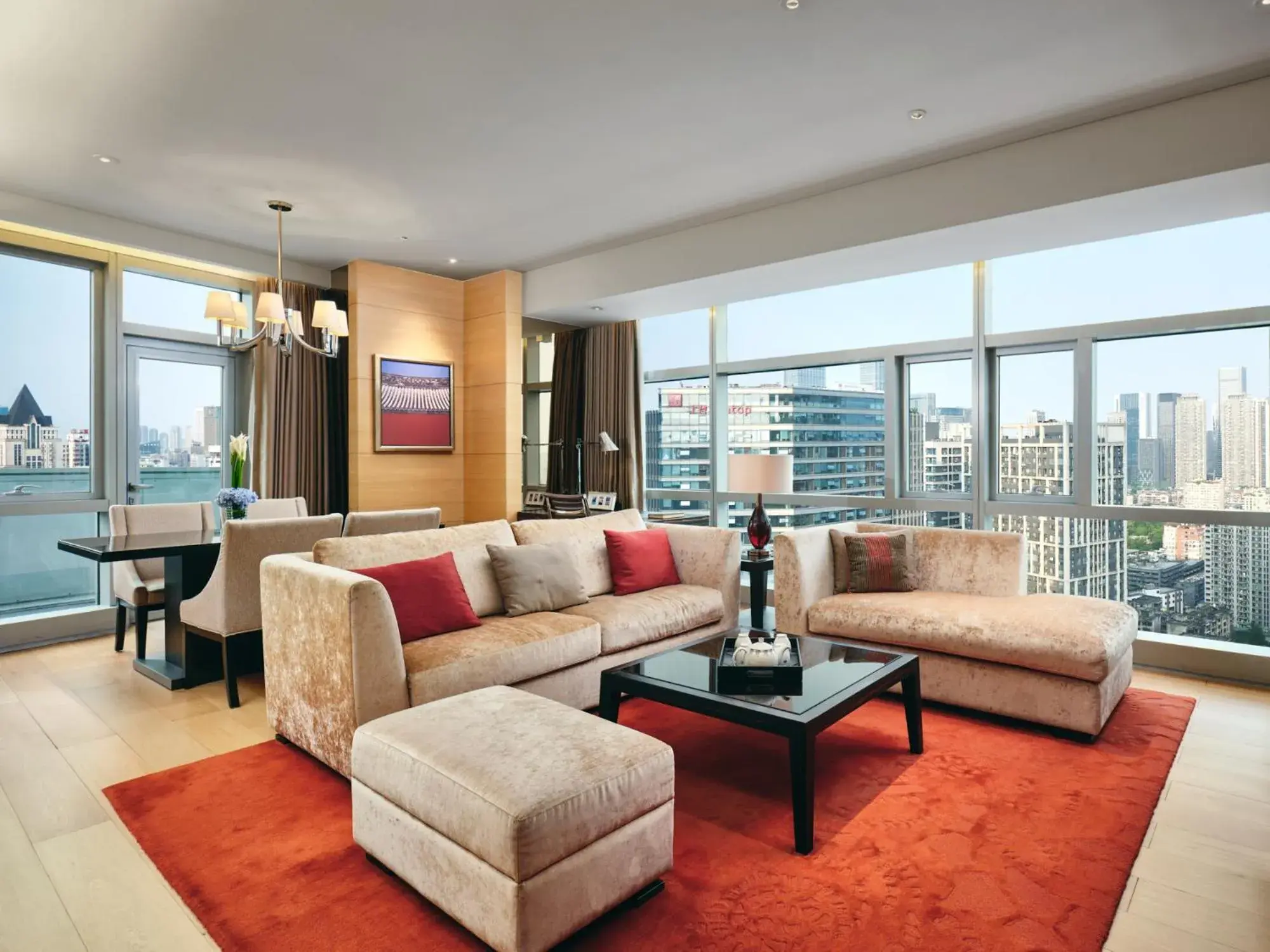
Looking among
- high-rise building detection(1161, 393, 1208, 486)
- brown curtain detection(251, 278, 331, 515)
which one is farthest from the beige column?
high-rise building detection(1161, 393, 1208, 486)

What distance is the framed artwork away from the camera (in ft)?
18.4

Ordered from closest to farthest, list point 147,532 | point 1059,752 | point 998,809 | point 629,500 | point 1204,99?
1. point 998,809
2. point 1059,752
3. point 1204,99
4. point 147,532
5. point 629,500

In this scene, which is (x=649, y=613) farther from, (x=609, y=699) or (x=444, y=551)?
(x=444, y=551)

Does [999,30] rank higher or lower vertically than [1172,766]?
higher

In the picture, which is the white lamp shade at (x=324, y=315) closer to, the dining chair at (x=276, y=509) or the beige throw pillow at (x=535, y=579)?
the dining chair at (x=276, y=509)

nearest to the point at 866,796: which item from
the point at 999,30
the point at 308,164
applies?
the point at 999,30

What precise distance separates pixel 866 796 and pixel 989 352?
322cm

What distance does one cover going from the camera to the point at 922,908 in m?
1.87

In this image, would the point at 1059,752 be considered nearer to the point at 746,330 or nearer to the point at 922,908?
the point at 922,908

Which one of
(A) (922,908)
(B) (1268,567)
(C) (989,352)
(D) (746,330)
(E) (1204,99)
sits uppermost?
(E) (1204,99)

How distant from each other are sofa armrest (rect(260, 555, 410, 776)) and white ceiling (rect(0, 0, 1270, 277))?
1.94m

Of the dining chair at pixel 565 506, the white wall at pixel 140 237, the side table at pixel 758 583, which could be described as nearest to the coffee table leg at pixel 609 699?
the side table at pixel 758 583

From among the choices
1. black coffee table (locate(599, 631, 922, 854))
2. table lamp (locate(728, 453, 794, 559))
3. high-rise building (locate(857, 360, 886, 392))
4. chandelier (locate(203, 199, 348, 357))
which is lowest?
black coffee table (locate(599, 631, 922, 854))

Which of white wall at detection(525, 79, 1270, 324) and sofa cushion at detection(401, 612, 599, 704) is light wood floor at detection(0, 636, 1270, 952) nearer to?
sofa cushion at detection(401, 612, 599, 704)
